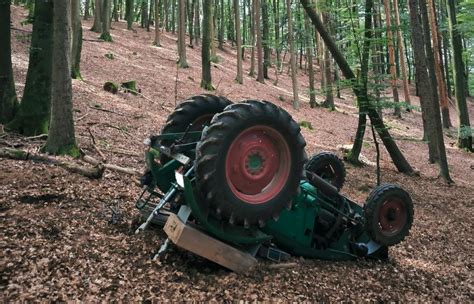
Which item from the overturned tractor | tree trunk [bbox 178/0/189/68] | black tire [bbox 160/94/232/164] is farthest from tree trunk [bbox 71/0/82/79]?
the overturned tractor

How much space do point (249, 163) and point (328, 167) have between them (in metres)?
3.02

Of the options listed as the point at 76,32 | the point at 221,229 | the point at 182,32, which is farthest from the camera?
→ the point at 182,32

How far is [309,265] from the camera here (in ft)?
16.7

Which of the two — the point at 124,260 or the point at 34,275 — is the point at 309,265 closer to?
the point at 124,260

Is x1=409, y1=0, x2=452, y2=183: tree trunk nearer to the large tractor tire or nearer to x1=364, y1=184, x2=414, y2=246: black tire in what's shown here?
x1=364, y1=184, x2=414, y2=246: black tire

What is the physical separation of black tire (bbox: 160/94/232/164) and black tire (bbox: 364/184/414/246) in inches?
96.0

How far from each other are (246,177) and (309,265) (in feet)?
5.01

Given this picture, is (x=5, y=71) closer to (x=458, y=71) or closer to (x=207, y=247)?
(x=207, y=247)

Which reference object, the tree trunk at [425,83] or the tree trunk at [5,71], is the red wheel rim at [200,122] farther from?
the tree trunk at [425,83]

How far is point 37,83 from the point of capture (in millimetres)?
8094

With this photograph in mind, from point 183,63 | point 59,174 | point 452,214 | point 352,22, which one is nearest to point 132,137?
point 59,174

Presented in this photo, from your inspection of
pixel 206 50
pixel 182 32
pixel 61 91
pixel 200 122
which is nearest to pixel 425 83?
pixel 206 50

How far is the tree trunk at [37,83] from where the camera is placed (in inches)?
316

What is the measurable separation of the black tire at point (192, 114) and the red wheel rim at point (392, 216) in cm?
267
